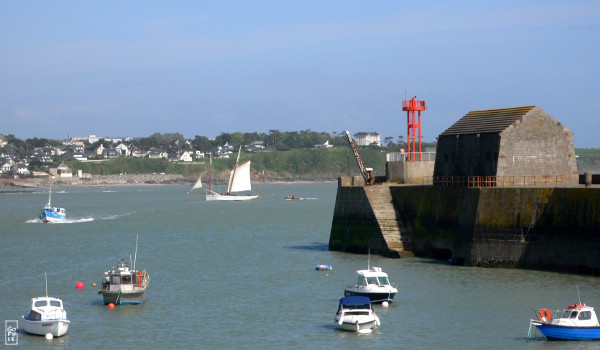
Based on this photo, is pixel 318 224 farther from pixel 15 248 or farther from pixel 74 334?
pixel 74 334

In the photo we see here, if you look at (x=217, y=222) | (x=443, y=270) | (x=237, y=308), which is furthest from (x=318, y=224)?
(x=237, y=308)

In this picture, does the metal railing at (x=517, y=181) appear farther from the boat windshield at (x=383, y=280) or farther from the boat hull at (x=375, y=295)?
the boat hull at (x=375, y=295)

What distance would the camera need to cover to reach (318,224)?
296 ft

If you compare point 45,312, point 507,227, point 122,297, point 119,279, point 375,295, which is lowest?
point 122,297

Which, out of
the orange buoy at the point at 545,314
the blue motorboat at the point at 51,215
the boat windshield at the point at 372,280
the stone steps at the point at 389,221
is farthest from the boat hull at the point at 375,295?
the blue motorboat at the point at 51,215

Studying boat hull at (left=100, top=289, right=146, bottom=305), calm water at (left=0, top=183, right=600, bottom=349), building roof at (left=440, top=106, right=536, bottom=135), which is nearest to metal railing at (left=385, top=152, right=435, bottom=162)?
calm water at (left=0, top=183, right=600, bottom=349)

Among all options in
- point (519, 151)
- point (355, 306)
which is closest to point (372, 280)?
point (355, 306)

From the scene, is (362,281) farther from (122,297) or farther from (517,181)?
(517,181)

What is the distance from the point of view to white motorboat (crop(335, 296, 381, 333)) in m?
35.8

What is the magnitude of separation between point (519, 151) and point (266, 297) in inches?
579

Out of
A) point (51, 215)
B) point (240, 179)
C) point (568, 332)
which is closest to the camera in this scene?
point (568, 332)

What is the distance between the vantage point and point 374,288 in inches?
1598

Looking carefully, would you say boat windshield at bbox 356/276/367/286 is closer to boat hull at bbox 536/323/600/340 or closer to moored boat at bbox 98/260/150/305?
moored boat at bbox 98/260/150/305

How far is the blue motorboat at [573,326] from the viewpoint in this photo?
3278cm
